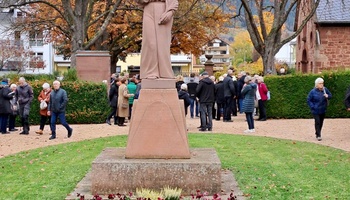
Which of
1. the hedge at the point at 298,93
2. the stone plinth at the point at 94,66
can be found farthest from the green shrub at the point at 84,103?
the hedge at the point at 298,93

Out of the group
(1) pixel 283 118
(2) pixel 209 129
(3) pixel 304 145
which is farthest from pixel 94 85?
(3) pixel 304 145

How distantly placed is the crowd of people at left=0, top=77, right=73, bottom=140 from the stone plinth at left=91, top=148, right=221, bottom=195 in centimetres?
826

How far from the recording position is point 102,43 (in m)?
35.3

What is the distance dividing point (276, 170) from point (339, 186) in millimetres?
1704

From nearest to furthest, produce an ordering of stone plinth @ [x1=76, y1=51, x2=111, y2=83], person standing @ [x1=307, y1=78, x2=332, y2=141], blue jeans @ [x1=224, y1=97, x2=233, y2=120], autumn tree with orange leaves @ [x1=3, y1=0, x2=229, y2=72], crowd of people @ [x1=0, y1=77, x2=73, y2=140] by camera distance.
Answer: person standing @ [x1=307, y1=78, x2=332, y2=141], crowd of people @ [x1=0, y1=77, x2=73, y2=140], blue jeans @ [x1=224, y1=97, x2=233, y2=120], stone plinth @ [x1=76, y1=51, x2=111, y2=83], autumn tree with orange leaves @ [x1=3, y1=0, x2=229, y2=72]

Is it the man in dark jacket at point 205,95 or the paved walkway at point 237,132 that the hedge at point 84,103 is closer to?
the paved walkway at point 237,132

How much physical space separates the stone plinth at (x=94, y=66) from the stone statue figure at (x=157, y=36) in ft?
53.4

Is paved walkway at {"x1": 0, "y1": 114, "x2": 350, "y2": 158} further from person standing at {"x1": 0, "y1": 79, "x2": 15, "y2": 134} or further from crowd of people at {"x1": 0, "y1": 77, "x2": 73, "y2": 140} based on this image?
person standing at {"x1": 0, "y1": 79, "x2": 15, "y2": 134}

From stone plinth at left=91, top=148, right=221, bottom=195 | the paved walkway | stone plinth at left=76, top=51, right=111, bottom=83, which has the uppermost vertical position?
stone plinth at left=76, top=51, right=111, bottom=83

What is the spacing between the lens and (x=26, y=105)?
1831 cm

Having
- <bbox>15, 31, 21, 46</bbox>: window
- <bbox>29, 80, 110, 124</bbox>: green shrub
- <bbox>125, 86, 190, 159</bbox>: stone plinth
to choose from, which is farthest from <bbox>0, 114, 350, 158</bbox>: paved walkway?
<bbox>15, 31, 21, 46</bbox>: window

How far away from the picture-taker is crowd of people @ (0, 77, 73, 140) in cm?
1659

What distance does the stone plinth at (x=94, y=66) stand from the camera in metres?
25.5

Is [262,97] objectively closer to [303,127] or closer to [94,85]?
[303,127]
